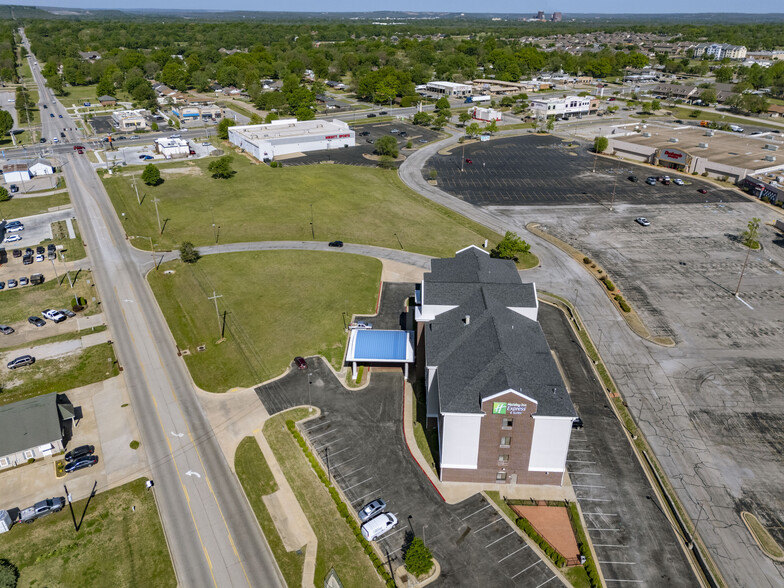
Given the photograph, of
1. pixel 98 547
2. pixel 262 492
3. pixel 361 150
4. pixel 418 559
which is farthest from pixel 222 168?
pixel 418 559

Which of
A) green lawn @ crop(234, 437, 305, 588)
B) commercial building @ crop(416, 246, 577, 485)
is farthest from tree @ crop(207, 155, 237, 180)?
green lawn @ crop(234, 437, 305, 588)

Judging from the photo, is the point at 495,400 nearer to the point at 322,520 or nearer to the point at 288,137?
the point at 322,520

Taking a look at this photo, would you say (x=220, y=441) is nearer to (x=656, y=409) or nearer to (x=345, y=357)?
(x=345, y=357)

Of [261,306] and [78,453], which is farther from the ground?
[261,306]

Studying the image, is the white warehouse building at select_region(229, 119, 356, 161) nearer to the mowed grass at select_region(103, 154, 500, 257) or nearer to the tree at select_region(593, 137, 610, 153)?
the mowed grass at select_region(103, 154, 500, 257)

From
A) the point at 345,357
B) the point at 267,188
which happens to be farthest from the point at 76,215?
the point at 345,357
